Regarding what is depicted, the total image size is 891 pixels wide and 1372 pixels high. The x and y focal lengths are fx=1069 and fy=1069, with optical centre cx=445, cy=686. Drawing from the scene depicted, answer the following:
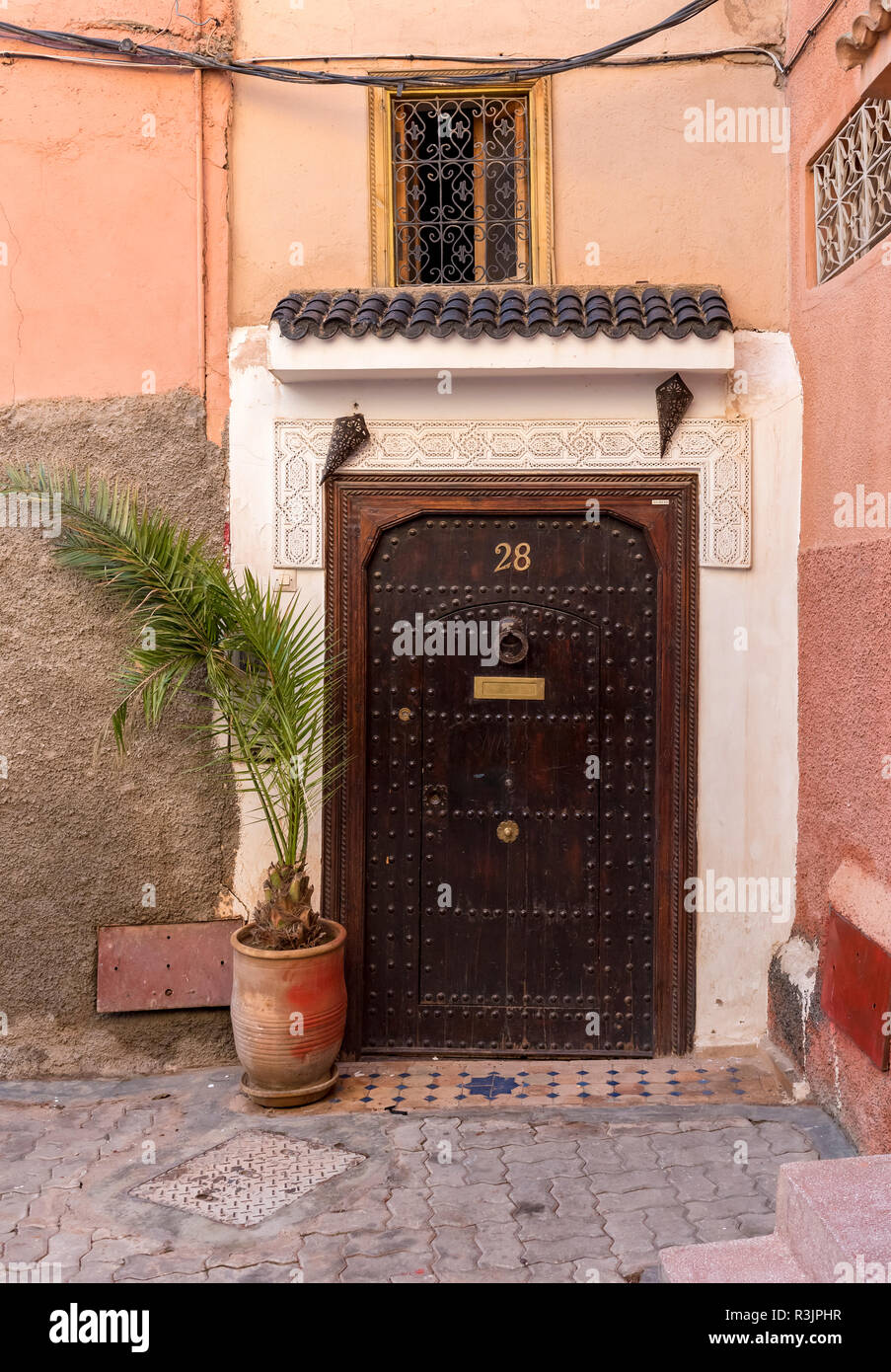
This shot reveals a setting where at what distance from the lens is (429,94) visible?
462 centimetres

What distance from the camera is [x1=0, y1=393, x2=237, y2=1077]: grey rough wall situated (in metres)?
4.52

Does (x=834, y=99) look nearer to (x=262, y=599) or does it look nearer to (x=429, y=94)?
(x=429, y=94)

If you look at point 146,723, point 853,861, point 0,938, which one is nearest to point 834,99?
point 853,861

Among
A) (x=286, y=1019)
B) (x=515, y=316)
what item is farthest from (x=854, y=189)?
(x=286, y=1019)

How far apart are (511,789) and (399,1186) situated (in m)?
1.66

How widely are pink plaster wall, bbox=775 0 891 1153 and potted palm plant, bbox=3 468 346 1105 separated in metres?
1.91

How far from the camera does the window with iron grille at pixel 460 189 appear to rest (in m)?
4.63

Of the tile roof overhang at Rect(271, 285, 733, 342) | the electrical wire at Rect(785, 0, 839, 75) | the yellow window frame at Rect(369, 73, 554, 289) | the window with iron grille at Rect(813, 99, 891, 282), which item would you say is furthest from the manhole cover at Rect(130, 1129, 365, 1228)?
the electrical wire at Rect(785, 0, 839, 75)

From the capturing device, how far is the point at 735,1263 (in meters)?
2.64

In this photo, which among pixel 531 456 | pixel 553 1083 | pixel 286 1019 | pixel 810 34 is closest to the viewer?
pixel 286 1019

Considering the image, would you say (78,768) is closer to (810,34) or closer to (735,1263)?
(735,1263)

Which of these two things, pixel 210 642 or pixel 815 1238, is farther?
pixel 210 642

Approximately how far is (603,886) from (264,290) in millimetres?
2944

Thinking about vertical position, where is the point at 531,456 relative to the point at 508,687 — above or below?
above
